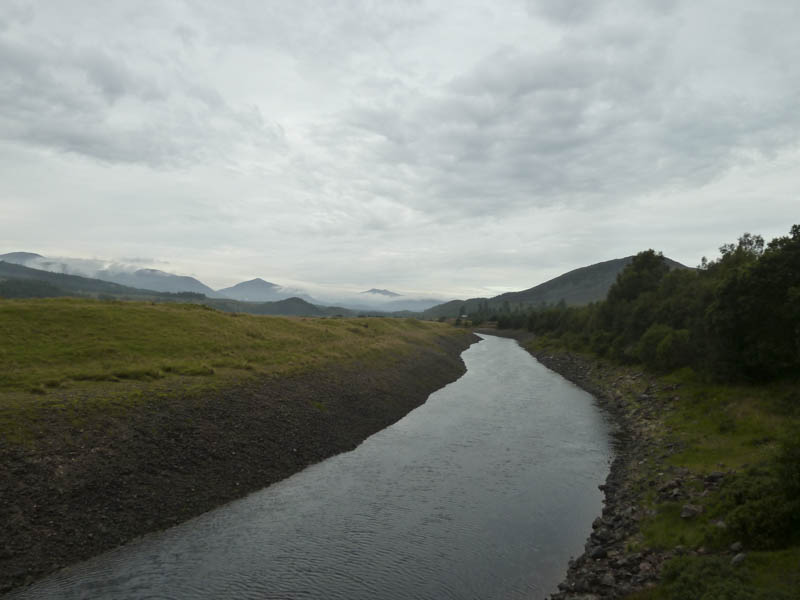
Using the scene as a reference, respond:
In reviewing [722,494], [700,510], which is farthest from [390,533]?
[722,494]

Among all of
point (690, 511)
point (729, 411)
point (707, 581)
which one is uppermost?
point (729, 411)

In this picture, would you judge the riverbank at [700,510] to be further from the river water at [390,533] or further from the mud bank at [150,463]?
the mud bank at [150,463]

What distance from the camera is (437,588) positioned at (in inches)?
677


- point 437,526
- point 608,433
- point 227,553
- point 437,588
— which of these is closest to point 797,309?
point 608,433

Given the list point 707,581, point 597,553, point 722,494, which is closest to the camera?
point 707,581

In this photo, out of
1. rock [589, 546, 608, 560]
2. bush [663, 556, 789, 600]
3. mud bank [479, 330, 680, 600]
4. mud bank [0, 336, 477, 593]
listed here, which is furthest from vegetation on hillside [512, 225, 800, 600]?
mud bank [0, 336, 477, 593]

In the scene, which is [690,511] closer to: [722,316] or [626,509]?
[626,509]

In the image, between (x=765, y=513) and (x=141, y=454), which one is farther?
(x=141, y=454)

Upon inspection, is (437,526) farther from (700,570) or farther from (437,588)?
(700,570)

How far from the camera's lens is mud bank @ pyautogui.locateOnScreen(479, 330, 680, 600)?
52.6ft

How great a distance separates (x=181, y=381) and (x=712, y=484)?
111ft

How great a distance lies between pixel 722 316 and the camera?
1617 inches

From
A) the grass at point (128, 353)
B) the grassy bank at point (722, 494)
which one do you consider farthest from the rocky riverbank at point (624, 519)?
the grass at point (128, 353)

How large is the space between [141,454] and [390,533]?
13.7 meters
